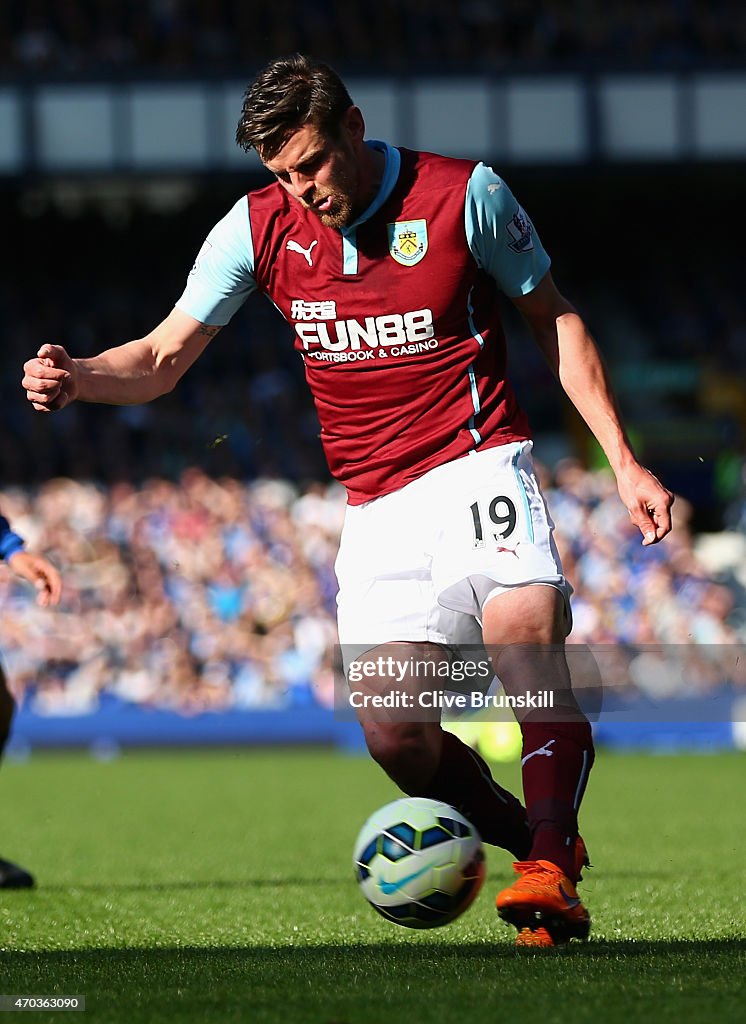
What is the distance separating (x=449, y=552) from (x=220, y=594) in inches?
539

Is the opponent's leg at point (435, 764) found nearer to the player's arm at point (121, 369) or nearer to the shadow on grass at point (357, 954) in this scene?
the shadow on grass at point (357, 954)

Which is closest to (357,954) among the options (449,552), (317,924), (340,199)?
(317,924)

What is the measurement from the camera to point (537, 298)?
15.7ft

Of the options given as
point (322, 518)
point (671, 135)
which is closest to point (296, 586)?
point (322, 518)

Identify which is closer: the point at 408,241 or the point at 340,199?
the point at 340,199

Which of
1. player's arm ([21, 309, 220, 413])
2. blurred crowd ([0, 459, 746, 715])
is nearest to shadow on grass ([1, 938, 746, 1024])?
player's arm ([21, 309, 220, 413])

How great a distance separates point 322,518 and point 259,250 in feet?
45.1

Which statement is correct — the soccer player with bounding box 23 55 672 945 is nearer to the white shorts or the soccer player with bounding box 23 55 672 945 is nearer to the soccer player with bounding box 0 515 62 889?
the white shorts

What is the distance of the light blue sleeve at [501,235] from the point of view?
15.4ft

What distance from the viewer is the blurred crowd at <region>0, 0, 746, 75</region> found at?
2570 centimetres

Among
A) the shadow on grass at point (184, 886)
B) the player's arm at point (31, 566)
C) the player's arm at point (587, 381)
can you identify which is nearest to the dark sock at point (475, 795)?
the player's arm at point (587, 381)

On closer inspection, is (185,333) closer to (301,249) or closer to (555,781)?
(301,249)

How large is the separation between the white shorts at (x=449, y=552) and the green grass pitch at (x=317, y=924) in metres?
0.90

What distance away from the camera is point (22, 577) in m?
6.76
